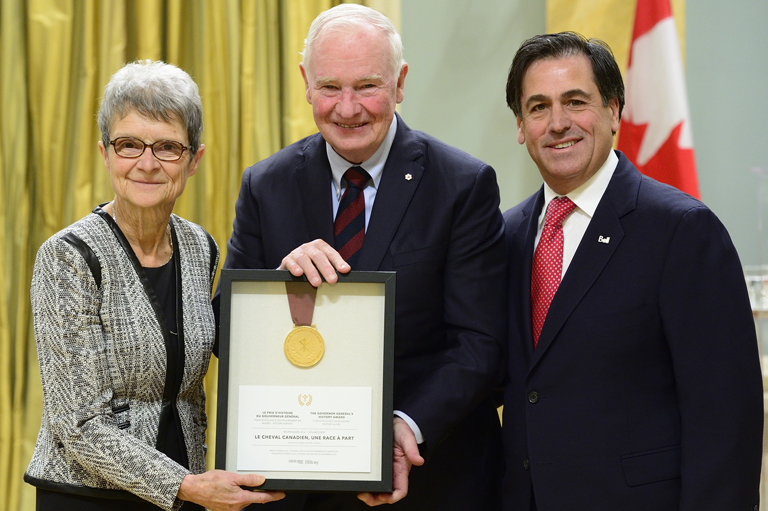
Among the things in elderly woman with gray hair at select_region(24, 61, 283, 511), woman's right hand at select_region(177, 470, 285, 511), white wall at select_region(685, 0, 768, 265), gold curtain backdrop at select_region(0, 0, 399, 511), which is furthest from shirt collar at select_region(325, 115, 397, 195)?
white wall at select_region(685, 0, 768, 265)

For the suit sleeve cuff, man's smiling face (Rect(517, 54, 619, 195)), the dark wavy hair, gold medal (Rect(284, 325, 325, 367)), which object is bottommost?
the suit sleeve cuff

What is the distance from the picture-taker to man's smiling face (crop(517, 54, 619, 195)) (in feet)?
6.36

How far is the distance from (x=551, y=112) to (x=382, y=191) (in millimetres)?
513

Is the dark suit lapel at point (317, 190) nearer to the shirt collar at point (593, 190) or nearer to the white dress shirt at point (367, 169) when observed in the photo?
the white dress shirt at point (367, 169)

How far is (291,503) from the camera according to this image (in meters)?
1.91

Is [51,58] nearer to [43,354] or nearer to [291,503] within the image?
[43,354]

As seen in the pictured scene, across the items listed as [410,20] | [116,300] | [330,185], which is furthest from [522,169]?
[116,300]

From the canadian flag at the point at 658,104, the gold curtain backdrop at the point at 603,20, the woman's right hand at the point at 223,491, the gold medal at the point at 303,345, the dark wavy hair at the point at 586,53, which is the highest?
the gold curtain backdrop at the point at 603,20

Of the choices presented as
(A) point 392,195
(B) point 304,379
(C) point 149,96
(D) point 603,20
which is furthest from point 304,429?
(D) point 603,20

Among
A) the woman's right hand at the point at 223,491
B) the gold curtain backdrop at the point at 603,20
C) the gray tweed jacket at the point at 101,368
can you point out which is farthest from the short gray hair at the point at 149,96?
the gold curtain backdrop at the point at 603,20

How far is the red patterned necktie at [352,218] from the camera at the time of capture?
1.88m

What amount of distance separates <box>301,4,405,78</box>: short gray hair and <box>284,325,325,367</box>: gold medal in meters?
0.72

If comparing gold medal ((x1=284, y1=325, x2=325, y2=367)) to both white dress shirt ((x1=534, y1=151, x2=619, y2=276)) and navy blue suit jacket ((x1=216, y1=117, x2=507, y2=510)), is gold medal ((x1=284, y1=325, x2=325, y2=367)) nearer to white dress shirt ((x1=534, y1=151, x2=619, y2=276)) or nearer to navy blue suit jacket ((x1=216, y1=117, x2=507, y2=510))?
navy blue suit jacket ((x1=216, y1=117, x2=507, y2=510))

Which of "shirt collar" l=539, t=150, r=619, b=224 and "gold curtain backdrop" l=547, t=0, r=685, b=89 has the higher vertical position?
"gold curtain backdrop" l=547, t=0, r=685, b=89
